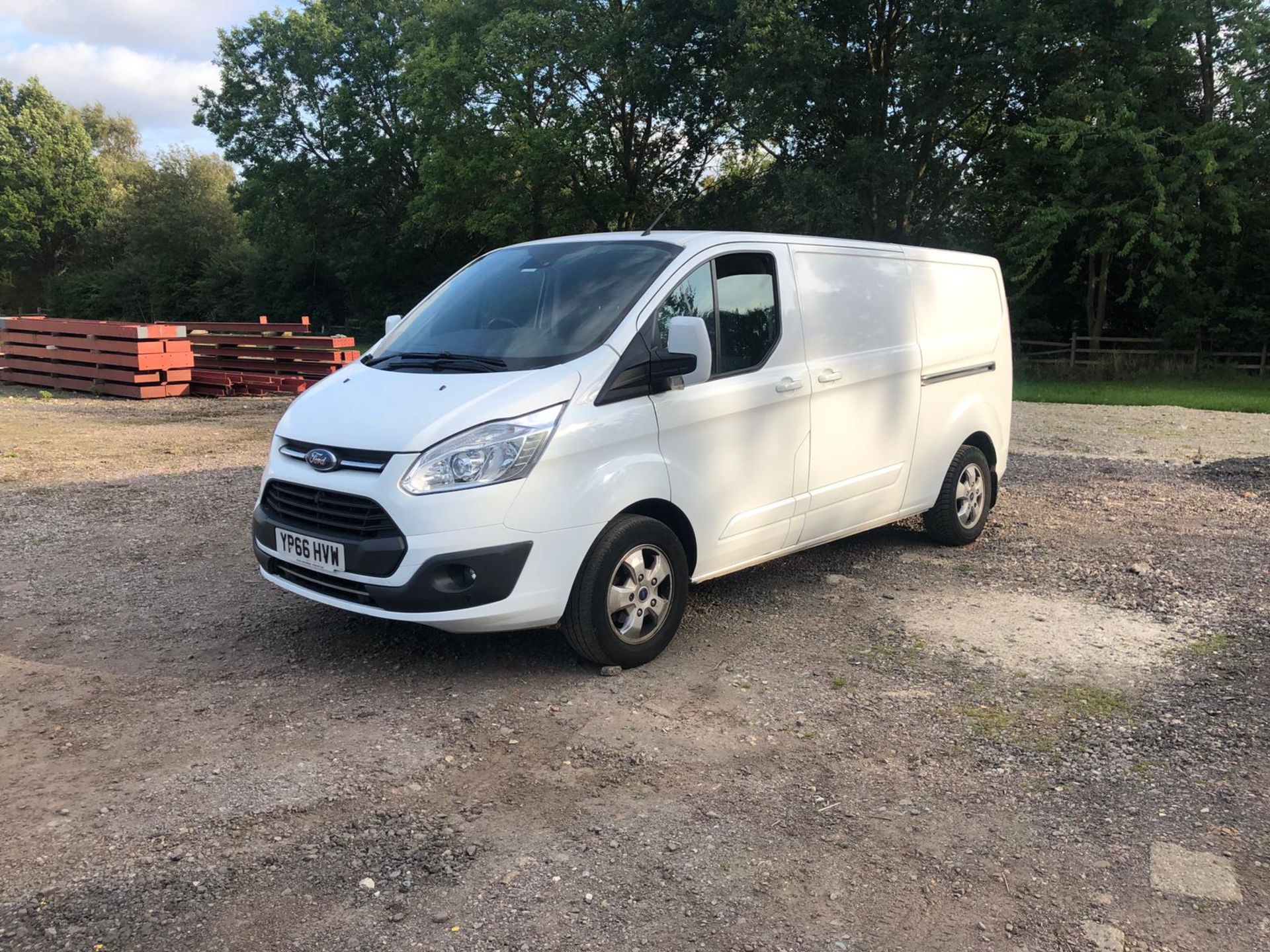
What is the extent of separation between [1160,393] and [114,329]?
69.9 ft

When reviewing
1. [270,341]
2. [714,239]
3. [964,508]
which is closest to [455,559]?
[714,239]

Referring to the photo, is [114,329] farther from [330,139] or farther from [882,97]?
[330,139]

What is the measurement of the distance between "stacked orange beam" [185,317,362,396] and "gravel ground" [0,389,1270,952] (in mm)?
11553

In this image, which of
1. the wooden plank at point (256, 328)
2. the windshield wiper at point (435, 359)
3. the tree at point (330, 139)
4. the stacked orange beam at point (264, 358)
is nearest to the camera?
the windshield wiper at point (435, 359)

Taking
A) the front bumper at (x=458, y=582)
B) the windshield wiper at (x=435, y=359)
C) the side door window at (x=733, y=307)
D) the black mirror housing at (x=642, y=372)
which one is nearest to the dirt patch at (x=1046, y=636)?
the side door window at (x=733, y=307)

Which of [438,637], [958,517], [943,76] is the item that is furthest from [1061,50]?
[438,637]

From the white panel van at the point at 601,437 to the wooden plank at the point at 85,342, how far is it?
12.7m

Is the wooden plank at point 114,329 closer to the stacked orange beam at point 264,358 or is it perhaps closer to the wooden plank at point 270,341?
the stacked orange beam at point 264,358

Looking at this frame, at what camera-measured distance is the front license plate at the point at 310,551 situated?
4.36 metres

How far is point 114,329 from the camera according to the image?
671 inches

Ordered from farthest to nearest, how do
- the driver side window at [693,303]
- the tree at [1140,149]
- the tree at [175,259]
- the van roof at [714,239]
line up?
the tree at [175,259], the tree at [1140,149], the van roof at [714,239], the driver side window at [693,303]

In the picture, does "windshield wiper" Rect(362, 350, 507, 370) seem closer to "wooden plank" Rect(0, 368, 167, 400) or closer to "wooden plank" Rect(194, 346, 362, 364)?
"wooden plank" Rect(194, 346, 362, 364)

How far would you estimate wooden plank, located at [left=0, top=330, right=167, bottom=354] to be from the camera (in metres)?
16.7

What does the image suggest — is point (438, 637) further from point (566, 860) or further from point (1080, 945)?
point (1080, 945)
